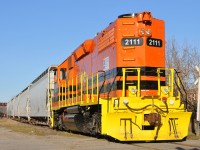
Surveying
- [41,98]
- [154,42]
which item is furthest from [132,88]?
[41,98]

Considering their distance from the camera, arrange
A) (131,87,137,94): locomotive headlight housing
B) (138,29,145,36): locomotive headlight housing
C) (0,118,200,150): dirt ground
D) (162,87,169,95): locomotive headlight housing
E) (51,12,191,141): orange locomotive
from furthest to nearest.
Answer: (138,29,145,36): locomotive headlight housing, (162,87,169,95): locomotive headlight housing, (131,87,137,94): locomotive headlight housing, (51,12,191,141): orange locomotive, (0,118,200,150): dirt ground

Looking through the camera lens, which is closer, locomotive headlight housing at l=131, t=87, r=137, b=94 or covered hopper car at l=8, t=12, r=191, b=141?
covered hopper car at l=8, t=12, r=191, b=141

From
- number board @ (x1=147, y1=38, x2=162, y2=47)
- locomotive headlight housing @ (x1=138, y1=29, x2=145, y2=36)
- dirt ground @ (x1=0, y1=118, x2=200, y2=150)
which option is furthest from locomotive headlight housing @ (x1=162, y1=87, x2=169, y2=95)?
locomotive headlight housing @ (x1=138, y1=29, x2=145, y2=36)

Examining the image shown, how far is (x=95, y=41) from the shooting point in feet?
49.8

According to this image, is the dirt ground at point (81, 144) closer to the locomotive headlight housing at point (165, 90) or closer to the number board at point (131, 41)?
the locomotive headlight housing at point (165, 90)

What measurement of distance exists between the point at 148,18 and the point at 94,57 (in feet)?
10.7

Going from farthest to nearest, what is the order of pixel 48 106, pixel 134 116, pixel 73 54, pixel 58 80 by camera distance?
1. pixel 48 106
2. pixel 58 80
3. pixel 73 54
4. pixel 134 116

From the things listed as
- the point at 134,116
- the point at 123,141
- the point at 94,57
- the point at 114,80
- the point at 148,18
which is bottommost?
the point at 123,141

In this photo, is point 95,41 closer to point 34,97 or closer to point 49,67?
point 49,67

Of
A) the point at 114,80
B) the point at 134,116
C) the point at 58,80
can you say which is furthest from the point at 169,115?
the point at 58,80

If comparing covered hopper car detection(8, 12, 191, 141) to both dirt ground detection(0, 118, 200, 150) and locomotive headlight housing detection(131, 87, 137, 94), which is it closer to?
locomotive headlight housing detection(131, 87, 137, 94)

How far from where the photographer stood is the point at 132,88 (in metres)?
12.0

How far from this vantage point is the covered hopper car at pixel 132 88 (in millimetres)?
11445

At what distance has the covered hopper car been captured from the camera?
1145 cm
